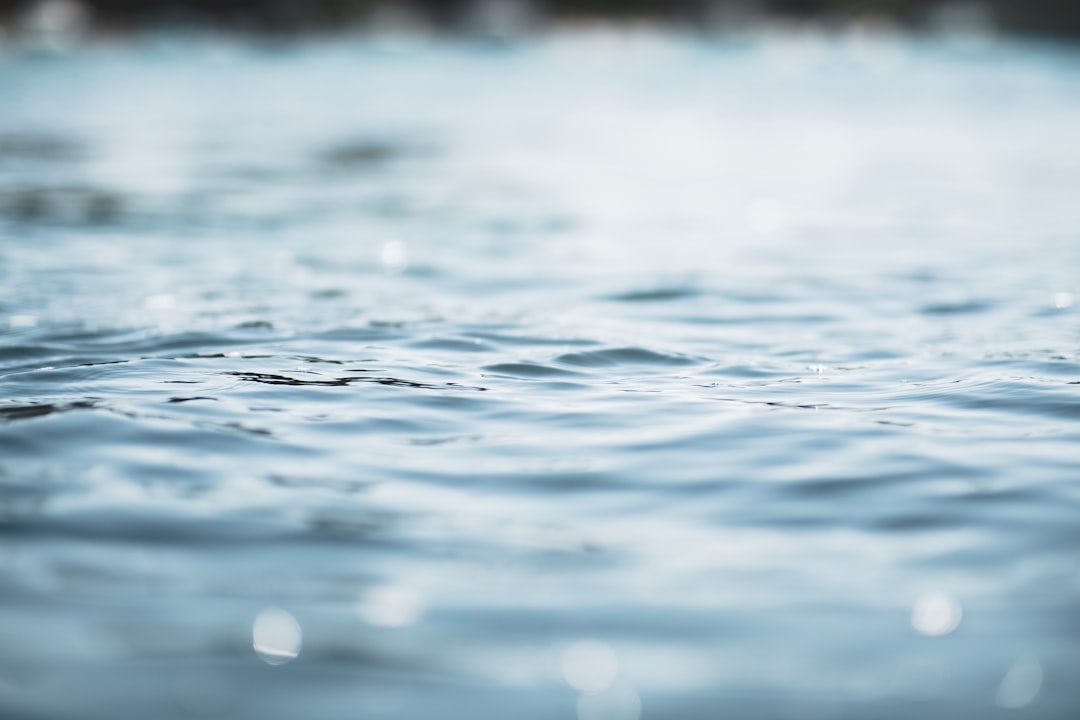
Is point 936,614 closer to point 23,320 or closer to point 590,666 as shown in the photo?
point 590,666

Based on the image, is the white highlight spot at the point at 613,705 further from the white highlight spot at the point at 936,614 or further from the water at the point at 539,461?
the white highlight spot at the point at 936,614

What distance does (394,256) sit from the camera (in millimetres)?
11812

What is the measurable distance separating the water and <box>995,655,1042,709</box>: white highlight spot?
1 cm

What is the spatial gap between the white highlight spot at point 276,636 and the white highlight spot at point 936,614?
5.94ft

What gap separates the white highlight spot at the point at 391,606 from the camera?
148 inches

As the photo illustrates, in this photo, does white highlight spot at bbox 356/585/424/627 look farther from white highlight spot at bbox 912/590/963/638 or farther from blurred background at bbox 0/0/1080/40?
blurred background at bbox 0/0/1080/40

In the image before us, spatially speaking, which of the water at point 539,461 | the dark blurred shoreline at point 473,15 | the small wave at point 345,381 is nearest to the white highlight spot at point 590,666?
the water at point 539,461

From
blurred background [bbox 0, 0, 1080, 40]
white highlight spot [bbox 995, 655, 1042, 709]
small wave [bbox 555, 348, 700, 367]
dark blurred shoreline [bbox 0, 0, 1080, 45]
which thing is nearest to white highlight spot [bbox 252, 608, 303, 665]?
white highlight spot [bbox 995, 655, 1042, 709]

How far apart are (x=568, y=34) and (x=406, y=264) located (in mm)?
157566

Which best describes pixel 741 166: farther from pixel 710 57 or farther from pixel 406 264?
pixel 710 57

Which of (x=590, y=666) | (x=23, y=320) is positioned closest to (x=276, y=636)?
(x=590, y=666)

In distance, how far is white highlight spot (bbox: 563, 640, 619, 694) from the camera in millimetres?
3387

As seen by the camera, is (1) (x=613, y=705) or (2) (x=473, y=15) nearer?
(1) (x=613, y=705)

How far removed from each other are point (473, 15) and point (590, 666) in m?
139
